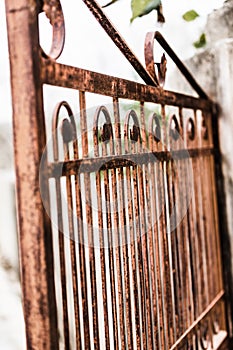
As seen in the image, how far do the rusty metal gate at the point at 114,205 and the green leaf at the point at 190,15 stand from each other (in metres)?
0.40

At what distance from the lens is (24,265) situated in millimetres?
1077

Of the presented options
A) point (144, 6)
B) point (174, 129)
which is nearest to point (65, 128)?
point (174, 129)

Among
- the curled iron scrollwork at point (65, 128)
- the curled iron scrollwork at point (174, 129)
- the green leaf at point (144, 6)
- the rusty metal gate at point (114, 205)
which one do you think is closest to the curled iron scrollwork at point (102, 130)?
the rusty metal gate at point (114, 205)

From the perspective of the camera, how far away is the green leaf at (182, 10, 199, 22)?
2.48 m

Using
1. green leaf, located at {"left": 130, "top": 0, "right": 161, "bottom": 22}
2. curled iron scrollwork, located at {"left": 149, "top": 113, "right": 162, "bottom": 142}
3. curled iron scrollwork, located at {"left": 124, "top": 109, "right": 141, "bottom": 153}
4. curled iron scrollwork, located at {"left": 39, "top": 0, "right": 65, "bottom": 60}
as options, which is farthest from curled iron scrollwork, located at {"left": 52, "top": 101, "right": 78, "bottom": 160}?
green leaf, located at {"left": 130, "top": 0, "right": 161, "bottom": 22}

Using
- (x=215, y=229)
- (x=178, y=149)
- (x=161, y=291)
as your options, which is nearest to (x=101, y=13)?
(x=178, y=149)

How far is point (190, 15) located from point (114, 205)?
139cm

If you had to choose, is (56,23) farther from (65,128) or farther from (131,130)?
(131,130)

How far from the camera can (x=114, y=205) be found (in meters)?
1.44

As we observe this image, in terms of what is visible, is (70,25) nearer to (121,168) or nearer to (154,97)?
(154,97)

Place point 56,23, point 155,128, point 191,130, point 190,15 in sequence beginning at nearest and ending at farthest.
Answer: point 56,23 < point 155,128 < point 191,130 < point 190,15

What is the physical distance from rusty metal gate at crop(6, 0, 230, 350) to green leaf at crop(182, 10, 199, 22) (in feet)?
1.30

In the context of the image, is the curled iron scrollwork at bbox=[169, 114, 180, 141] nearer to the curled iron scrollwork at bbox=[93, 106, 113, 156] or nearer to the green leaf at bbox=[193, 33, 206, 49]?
the curled iron scrollwork at bbox=[93, 106, 113, 156]

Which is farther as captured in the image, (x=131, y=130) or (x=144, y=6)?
(x=144, y=6)
